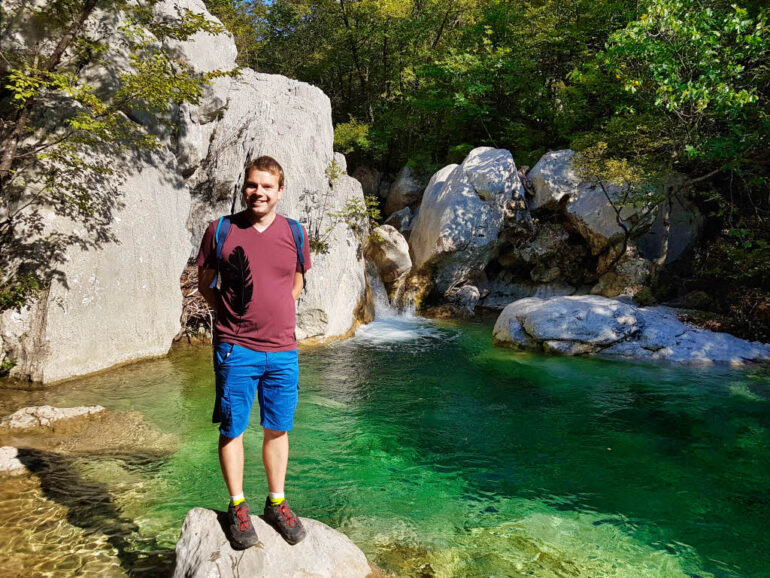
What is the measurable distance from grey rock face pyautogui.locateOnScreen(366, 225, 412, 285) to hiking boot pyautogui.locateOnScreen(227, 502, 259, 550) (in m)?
12.5

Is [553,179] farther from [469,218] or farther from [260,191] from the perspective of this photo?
[260,191]

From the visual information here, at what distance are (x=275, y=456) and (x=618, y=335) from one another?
9.29 meters

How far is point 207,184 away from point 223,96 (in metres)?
2.25

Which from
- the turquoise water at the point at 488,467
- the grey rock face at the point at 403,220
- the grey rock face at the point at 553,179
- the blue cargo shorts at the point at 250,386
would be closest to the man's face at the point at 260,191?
the blue cargo shorts at the point at 250,386

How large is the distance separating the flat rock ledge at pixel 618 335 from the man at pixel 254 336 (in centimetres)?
861

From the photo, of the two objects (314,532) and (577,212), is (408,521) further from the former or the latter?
(577,212)

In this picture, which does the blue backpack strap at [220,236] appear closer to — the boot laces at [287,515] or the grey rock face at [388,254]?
the boot laces at [287,515]

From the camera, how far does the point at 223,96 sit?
11.8m

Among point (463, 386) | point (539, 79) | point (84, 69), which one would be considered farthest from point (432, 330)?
point (539, 79)

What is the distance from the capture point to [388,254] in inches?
600

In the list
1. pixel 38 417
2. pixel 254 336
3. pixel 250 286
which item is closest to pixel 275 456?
pixel 254 336

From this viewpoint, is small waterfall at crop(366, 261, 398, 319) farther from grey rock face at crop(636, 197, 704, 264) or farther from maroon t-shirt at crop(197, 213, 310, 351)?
maroon t-shirt at crop(197, 213, 310, 351)

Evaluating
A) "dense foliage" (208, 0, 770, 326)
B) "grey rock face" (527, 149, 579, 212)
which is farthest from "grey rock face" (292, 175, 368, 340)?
"dense foliage" (208, 0, 770, 326)

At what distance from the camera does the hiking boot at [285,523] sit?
281cm
